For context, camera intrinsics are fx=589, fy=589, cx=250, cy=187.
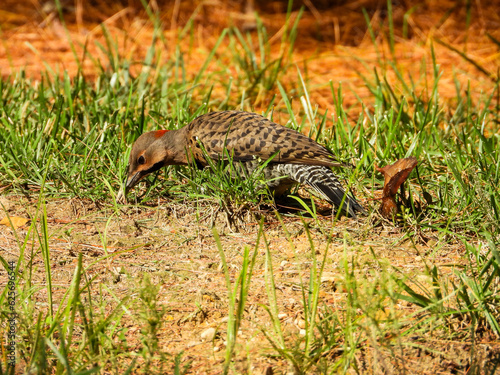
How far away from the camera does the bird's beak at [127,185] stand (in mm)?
4066

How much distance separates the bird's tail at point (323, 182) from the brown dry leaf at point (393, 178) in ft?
0.64

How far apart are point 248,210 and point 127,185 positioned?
898mm

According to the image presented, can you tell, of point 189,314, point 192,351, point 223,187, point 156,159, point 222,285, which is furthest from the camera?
point 156,159

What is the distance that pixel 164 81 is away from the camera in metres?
6.06

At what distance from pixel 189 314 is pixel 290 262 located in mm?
738

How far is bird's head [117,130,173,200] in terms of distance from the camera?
13.8ft

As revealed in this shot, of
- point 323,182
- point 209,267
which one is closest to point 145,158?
point 209,267

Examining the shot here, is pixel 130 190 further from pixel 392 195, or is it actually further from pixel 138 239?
pixel 392 195

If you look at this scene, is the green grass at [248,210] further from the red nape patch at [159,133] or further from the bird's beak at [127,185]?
the red nape patch at [159,133]

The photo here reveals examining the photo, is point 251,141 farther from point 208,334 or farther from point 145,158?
point 208,334

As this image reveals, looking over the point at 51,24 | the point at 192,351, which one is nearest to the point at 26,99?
the point at 192,351

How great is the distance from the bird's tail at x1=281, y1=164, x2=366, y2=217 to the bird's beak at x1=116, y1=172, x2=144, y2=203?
1041 millimetres

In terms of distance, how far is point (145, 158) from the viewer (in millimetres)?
4211

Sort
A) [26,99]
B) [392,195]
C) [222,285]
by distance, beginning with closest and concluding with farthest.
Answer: [222,285] < [392,195] < [26,99]
